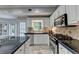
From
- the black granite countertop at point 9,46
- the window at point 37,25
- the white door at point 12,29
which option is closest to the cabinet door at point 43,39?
the window at point 37,25

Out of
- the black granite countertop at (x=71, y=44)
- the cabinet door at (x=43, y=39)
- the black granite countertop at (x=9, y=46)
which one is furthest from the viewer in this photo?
the cabinet door at (x=43, y=39)

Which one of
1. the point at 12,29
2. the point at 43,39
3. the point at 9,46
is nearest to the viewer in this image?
the point at 9,46

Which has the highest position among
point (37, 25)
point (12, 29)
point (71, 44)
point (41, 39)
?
point (37, 25)

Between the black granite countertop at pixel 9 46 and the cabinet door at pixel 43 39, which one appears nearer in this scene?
the black granite countertop at pixel 9 46

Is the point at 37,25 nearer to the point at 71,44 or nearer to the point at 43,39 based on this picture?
the point at 43,39

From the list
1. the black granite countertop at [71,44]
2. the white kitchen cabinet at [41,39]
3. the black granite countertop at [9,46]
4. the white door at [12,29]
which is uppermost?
the white door at [12,29]

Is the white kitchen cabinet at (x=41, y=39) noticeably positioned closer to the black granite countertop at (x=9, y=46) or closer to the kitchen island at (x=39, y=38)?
the kitchen island at (x=39, y=38)

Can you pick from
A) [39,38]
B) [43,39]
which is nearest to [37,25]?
[39,38]

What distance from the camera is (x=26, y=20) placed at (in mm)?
7168

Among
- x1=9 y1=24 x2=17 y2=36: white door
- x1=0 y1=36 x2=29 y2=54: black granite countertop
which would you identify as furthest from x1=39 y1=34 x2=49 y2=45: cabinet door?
x1=0 y1=36 x2=29 y2=54: black granite countertop
